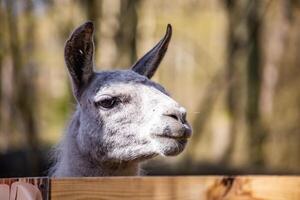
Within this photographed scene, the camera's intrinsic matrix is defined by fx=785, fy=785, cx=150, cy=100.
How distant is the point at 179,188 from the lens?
272cm

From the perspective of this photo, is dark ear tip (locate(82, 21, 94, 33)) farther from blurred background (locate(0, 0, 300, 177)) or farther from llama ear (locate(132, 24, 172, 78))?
blurred background (locate(0, 0, 300, 177))

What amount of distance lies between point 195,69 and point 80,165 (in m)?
21.5

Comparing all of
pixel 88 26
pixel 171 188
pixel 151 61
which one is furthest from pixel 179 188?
pixel 151 61

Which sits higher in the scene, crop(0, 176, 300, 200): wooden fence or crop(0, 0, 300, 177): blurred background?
crop(0, 0, 300, 177): blurred background

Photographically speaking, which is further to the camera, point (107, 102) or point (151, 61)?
point (151, 61)

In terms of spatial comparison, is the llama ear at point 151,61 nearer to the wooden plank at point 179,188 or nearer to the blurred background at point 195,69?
the wooden plank at point 179,188

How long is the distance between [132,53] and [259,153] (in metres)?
4.81

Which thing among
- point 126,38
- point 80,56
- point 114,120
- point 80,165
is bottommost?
point 80,165

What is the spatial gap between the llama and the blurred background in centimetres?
686

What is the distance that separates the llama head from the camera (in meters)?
3.83

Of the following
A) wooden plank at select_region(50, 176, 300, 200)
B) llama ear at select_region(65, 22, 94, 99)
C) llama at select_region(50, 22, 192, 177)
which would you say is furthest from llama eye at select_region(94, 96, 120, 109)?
wooden plank at select_region(50, 176, 300, 200)

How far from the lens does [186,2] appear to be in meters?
23.6

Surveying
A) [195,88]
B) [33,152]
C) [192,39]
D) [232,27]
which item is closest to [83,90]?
[33,152]

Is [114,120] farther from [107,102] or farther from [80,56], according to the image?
[80,56]
